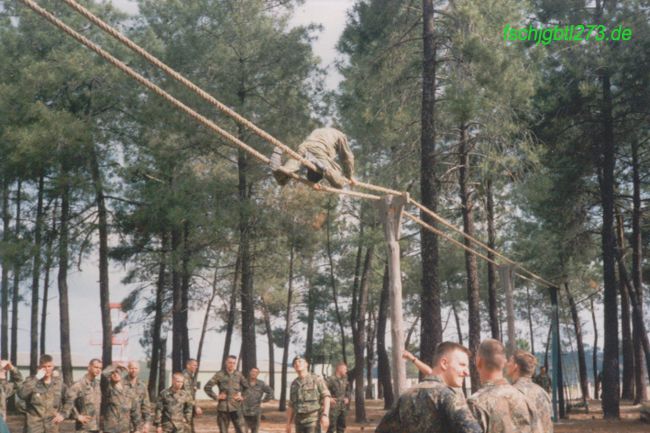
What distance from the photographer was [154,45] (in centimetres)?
2422

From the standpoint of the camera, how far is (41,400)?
512 inches

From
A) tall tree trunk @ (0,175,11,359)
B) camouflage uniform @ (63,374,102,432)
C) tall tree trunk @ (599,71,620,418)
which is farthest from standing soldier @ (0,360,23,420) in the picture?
tall tree trunk @ (599,71,620,418)

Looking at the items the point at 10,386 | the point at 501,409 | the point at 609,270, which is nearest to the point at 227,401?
the point at 10,386

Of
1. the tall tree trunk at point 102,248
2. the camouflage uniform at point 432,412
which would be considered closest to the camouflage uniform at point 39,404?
the camouflage uniform at point 432,412

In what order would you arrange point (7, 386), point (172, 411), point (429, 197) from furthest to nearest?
point (429, 197) → point (7, 386) → point (172, 411)

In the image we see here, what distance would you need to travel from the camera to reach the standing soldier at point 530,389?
5.40 m

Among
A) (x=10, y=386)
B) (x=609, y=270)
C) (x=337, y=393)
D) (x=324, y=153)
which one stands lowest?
(x=337, y=393)

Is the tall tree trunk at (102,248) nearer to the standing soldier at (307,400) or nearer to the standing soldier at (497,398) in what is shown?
the standing soldier at (307,400)

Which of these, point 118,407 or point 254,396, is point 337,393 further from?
point 118,407

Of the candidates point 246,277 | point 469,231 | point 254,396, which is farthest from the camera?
point 246,277

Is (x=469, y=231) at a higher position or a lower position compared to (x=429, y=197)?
lower

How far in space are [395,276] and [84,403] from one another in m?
5.85

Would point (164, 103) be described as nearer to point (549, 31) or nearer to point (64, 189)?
point (64, 189)

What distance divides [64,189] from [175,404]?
1366 cm
